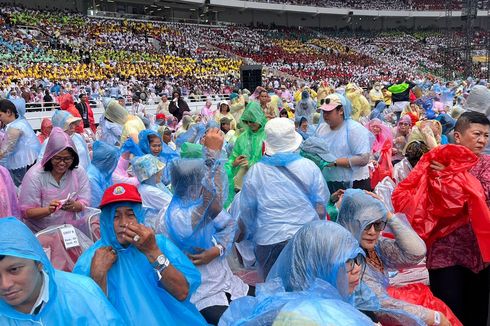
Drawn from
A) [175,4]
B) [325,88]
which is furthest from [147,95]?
[175,4]

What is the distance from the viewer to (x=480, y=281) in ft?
11.5

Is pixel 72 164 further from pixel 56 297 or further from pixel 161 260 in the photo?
pixel 56 297

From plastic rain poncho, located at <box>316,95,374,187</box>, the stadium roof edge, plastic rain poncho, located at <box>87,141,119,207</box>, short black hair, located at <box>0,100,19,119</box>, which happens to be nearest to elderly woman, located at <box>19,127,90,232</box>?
plastic rain poncho, located at <box>87,141,119,207</box>

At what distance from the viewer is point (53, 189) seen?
12.9 feet

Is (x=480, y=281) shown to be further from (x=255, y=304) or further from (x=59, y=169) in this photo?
(x=59, y=169)

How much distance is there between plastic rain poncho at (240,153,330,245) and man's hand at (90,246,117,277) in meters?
1.37

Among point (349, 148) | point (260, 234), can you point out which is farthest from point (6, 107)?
point (260, 234)

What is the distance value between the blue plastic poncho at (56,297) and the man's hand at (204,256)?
0.88 m

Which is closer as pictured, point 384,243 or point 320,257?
point 320,257

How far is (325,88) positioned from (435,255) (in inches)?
365

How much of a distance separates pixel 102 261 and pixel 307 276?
90 cm

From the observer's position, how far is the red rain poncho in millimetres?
3213

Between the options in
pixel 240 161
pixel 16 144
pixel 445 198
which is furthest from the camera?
pixel 16 144

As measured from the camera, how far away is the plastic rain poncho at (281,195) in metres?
3.68
